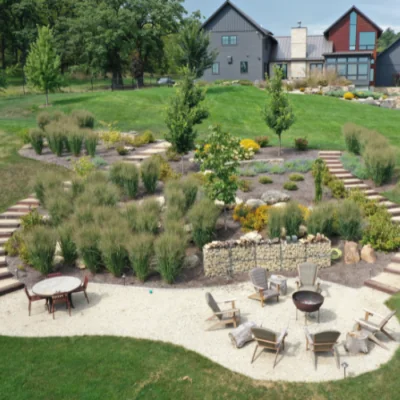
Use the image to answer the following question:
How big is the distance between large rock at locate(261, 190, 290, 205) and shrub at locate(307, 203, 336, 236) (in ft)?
8.30

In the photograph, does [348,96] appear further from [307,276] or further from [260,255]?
[307,276]

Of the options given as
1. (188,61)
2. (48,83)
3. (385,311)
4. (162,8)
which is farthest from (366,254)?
(162,8)

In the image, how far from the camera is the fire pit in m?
9.81

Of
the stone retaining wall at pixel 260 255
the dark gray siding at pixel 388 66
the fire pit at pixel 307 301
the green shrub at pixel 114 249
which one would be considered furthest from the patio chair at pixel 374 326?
the dark gray siding at pixel 388 66

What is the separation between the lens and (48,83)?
31.0 meters

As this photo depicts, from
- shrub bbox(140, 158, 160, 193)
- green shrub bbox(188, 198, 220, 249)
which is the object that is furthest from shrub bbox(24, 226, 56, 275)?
shrub bbox(140, 158, 160, 193)

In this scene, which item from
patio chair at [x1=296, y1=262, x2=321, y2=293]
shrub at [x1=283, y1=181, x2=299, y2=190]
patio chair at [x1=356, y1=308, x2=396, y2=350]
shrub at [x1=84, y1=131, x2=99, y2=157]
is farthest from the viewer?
shrub at [x1=84, y1=131, x2=99, y2=157]

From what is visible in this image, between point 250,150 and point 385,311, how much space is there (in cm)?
1205

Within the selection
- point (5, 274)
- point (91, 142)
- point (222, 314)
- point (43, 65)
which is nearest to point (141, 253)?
point (222, 314)

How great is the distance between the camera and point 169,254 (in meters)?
12.1

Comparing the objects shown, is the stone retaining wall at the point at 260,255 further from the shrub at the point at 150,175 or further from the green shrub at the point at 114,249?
the shrub at the point at 150,175

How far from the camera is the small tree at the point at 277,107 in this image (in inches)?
832

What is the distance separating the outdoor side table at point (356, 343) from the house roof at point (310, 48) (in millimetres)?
45432

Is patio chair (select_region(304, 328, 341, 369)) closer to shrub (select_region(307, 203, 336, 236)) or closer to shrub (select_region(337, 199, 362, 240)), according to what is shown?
shrub (select_region(307, 203, 336, 236))
